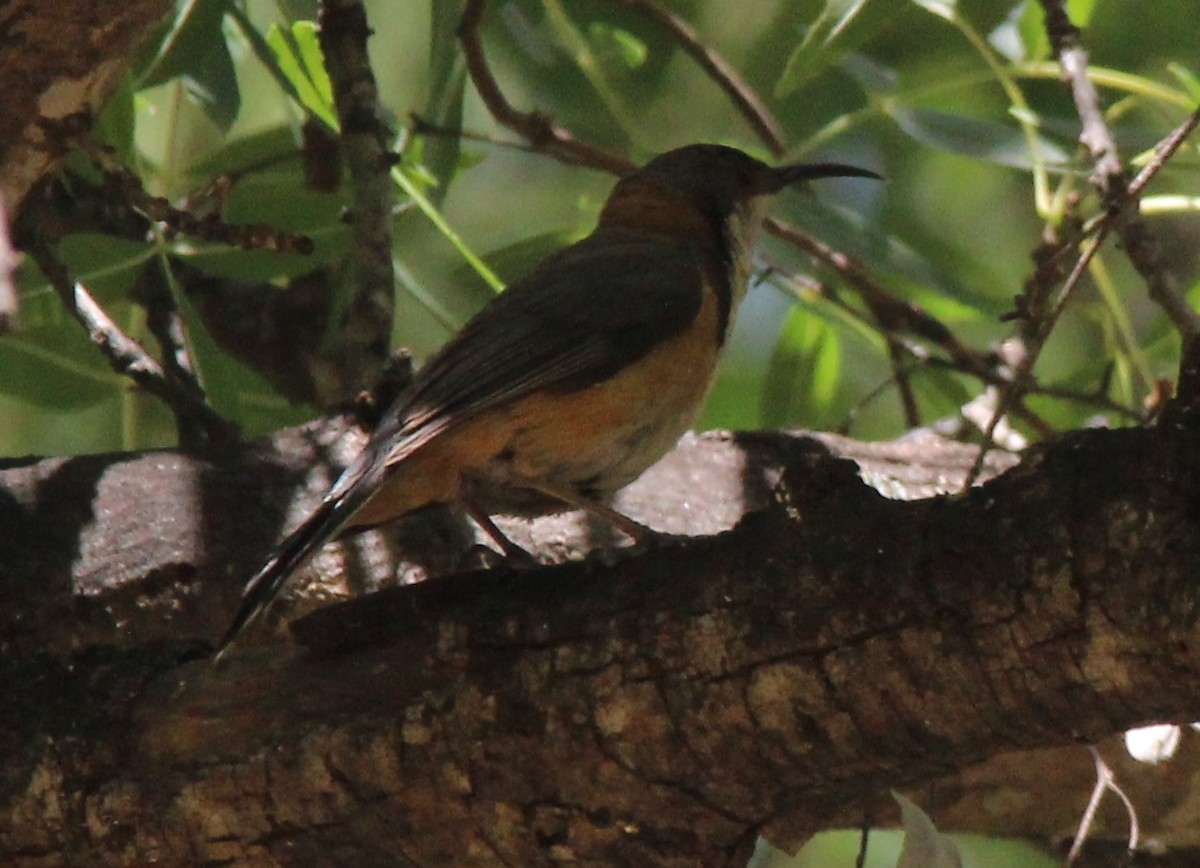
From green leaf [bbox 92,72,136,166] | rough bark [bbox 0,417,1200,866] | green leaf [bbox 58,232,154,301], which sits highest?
green leaf [bbox 92,72,136,166]

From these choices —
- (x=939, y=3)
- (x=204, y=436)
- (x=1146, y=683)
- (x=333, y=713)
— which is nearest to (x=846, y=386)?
(x=939, y=3)

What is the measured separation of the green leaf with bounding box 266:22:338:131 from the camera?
4.31 m

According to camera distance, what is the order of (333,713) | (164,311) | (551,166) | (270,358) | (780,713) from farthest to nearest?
(551,166), (270,358), (164,311), (333,713), (780,713)

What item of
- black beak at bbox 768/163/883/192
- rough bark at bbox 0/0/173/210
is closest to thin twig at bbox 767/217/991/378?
black beak at bbox 768/163/883/192

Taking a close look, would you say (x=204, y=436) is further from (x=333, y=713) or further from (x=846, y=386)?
(x=846, y=386)

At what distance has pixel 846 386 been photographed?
247 inches

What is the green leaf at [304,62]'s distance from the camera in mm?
4312

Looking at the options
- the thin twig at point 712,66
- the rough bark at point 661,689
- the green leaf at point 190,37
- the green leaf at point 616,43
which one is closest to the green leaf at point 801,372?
the thin twig at point 712,66

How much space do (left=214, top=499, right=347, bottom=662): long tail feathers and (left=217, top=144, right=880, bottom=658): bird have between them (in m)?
0.10

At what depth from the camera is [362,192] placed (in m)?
4.22

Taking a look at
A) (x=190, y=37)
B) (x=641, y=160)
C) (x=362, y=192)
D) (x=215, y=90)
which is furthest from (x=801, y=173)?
(x=190, y=37)

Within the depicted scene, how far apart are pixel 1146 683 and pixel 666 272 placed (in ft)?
7.84

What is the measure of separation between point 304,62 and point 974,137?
188 centimetres

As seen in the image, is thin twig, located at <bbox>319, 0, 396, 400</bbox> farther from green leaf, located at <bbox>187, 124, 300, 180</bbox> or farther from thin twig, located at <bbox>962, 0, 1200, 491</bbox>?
thin twig, located at <bbox>962, 0, 1200, 491</bbox>
